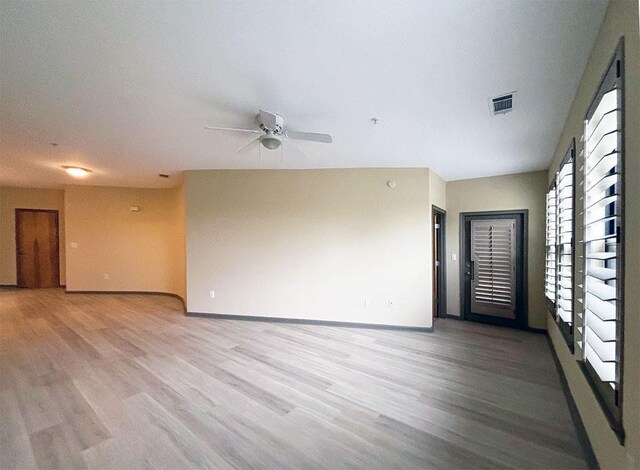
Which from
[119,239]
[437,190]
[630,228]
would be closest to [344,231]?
[437,190]

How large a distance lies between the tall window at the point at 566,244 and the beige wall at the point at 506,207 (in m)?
1.60

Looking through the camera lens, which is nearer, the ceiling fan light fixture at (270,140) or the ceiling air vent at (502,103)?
the ceiling air vent at (502,103)

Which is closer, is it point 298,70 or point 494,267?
point 298,70

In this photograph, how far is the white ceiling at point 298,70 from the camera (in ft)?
4.71

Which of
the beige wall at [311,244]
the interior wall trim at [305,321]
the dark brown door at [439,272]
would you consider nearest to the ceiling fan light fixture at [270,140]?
the beige wall at [311,244]

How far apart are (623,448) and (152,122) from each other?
4.17m

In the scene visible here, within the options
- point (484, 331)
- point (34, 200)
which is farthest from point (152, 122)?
point (34, 200)

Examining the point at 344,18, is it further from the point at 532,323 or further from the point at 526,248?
the point at 532,323

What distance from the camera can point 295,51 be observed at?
1.71 metres

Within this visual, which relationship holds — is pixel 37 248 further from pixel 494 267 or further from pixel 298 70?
pixel 494 267

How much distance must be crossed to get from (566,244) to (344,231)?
107 inches

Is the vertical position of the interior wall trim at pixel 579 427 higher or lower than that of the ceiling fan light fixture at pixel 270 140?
lower

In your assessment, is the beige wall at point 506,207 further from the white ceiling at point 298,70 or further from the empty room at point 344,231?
the white ceiling at point 298,70

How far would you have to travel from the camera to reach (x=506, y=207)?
4.41 m
